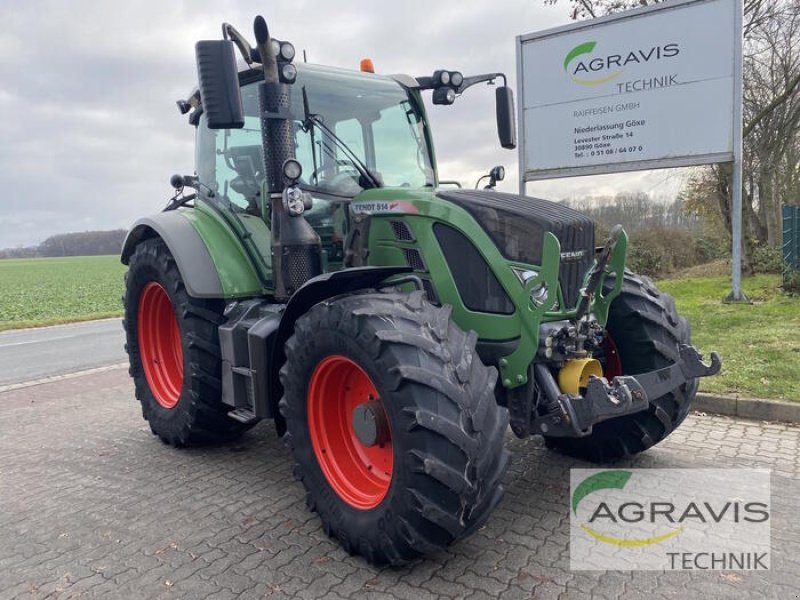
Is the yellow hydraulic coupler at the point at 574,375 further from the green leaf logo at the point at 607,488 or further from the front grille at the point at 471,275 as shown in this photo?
the green leaf logo at the point at 607,488

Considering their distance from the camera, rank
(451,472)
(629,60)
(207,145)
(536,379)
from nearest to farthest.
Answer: (451,472)
(536,379)
(207,145)
(629,60)

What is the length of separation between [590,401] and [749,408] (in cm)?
296

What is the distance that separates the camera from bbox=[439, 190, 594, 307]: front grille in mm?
3260

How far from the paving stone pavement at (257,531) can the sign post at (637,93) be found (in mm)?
5453

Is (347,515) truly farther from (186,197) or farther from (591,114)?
(591,114)

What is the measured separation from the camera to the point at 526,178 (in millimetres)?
10461

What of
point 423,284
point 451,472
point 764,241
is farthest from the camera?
point 764,241

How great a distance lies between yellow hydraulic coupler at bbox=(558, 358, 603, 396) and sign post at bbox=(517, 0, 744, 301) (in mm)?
7188

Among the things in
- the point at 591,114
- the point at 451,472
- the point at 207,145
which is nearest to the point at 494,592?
the point at 451,472

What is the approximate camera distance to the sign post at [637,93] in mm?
8867

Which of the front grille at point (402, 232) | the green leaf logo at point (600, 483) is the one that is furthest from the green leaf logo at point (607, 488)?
the front grille at point (402, 232)

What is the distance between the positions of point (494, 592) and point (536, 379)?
104cm

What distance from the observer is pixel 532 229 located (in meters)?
3.26

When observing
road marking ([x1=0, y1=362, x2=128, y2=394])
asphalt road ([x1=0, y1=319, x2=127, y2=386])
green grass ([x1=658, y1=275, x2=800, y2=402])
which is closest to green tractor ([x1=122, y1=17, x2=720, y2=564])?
green grass ([x1=658, y1=275, x2=800, y2=402])
